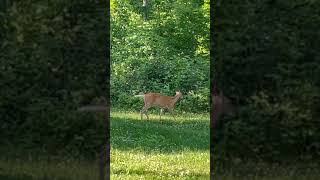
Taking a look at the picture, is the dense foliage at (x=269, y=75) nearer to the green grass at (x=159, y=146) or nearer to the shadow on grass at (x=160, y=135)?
the green grass at (x=159, y=146)

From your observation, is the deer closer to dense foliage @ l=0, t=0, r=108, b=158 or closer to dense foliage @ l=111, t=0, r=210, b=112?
dense foliage @ l=111, t=0, r=210, b=112

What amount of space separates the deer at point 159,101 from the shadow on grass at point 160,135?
24 centimetres

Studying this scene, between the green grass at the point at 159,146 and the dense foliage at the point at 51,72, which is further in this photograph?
the green grass at the point at 159,146

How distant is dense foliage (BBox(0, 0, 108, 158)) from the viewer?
4.30 m

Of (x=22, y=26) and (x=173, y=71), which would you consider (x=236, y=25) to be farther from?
(x=173, y=71)

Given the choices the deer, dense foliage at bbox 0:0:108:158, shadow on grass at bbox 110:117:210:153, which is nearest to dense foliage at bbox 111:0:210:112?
the deer

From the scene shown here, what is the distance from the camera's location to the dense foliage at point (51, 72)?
4305 mm

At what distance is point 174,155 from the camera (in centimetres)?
641

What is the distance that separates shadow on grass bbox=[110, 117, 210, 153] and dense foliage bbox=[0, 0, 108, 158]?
8.35ft

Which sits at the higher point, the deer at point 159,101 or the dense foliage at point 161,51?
the dense foliage at point 161,51

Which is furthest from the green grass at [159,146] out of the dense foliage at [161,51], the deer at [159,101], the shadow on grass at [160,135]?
the dense foliage at [161,51]

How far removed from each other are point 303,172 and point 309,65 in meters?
0.85

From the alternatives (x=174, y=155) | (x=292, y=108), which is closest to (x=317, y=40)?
(x=292, y=108)

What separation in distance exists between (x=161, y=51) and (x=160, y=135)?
2343 millimetres
